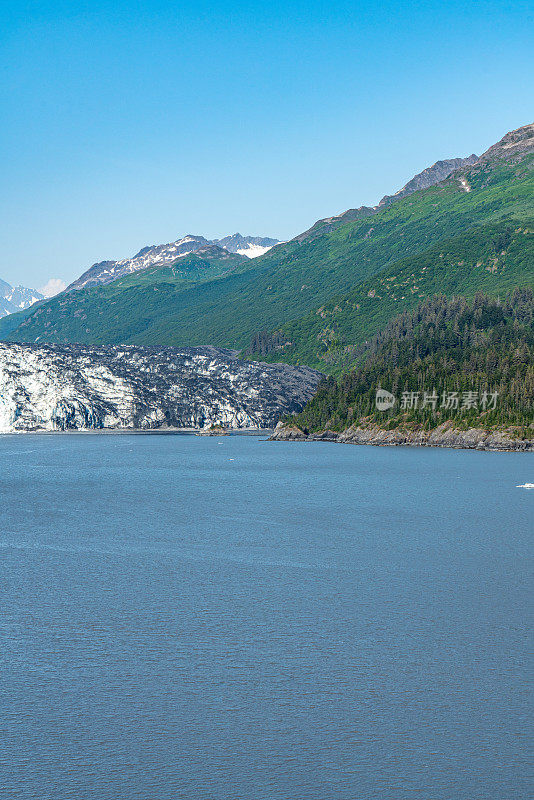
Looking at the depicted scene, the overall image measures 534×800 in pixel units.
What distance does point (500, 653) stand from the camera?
46.8 m

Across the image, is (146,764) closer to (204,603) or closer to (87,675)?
(87,675)

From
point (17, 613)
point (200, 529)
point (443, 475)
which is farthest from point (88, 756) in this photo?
point (443, 475)

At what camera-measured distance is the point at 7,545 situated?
273 ft

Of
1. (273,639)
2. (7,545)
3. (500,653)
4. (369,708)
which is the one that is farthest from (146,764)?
(7,545)

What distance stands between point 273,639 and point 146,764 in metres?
17.5

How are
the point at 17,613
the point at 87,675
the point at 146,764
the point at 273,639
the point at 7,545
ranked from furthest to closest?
the point at 7,545
the point at 17,613
the point at 273,639
the point at 87,675
the point at 146,764

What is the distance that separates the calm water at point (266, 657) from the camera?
108 ft

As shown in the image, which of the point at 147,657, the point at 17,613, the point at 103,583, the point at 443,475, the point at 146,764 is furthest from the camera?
the point at 443,475

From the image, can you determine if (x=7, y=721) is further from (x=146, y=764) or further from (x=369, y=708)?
(x=369, y=708)

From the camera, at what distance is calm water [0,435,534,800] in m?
32.9

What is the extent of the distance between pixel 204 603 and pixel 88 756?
2489 centimetres

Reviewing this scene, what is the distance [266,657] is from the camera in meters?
46.6

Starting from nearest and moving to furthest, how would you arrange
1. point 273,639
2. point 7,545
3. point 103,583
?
point 273,639 → point 103,583 → point 7,545

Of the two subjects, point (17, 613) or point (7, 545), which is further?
point (7, 545)
